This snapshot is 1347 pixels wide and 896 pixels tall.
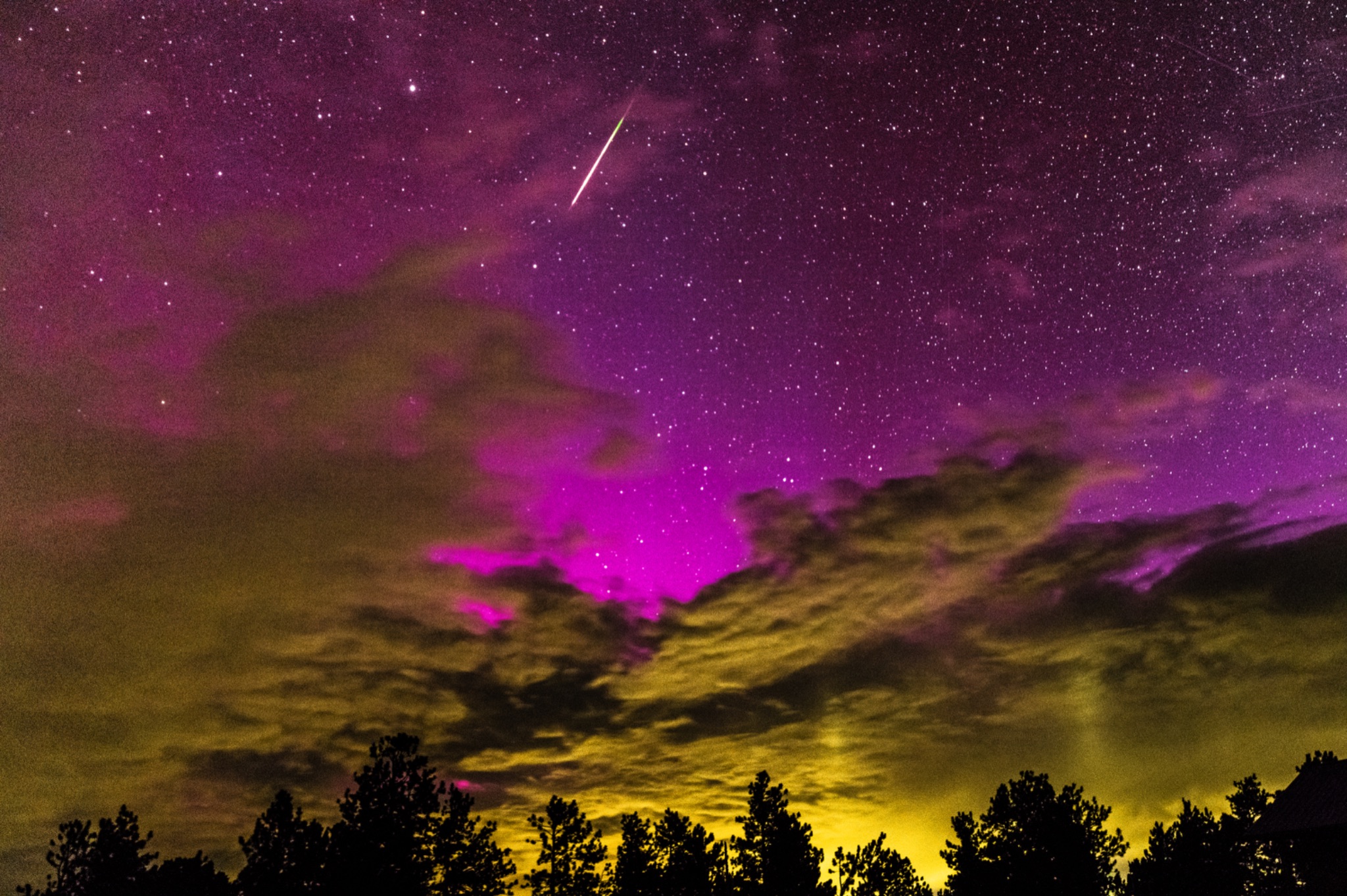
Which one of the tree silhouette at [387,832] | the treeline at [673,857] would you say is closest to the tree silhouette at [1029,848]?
the treeline at [673,857]

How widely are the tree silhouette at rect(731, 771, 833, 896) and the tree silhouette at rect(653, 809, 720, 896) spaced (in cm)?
199

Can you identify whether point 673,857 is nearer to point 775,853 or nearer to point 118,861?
point 775,853

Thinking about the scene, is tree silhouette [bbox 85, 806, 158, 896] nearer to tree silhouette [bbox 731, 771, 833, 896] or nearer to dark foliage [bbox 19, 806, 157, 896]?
dark foliage [bbox 19, 806, 157, 896]

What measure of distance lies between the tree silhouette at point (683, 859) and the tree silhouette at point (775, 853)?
6.51 ft

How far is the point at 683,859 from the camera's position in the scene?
58719 millimetres

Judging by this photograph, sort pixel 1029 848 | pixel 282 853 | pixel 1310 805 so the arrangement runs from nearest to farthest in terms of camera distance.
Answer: pixel 1310 805, pixel 282 853, pixel 1029 848

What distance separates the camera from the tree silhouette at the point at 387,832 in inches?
1398

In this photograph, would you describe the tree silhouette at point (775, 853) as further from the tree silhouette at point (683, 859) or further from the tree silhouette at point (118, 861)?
the tree silhouette at point (118, 861)

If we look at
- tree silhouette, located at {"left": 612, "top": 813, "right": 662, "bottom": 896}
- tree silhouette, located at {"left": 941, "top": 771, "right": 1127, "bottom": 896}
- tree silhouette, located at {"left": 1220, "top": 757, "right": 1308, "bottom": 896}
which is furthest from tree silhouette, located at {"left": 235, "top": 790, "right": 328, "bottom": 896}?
tree silhouette, located at {"left": 1220, "top": 757, "right": 1308, "bottom": 896}

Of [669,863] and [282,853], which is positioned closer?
[282,853]

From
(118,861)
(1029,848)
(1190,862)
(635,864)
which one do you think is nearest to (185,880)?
(118,861)

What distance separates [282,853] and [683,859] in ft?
91.5

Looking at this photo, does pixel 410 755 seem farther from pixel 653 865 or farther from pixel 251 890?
pixel 653 865

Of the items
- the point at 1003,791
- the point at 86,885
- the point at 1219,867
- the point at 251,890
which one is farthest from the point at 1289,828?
the point at 86,885
